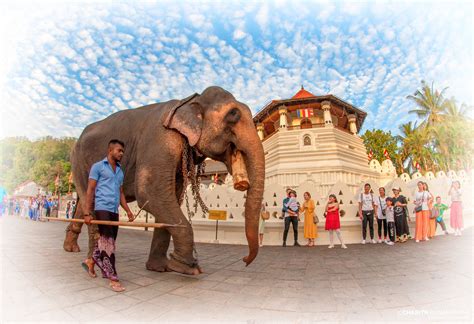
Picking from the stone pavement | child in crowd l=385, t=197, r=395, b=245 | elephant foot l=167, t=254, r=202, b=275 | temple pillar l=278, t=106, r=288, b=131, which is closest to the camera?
the stone pavement

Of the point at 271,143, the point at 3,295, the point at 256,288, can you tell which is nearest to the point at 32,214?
the point at 271,143

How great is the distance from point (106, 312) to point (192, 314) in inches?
28.8

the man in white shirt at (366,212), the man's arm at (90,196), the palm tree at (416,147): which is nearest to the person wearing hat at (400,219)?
the man in white shirt at (366,212)

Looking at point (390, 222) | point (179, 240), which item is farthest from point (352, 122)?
point (179, 240)

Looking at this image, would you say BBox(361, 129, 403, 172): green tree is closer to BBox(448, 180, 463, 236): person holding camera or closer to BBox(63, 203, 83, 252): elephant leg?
BBox(448, 180, 463, 236): person holding camera

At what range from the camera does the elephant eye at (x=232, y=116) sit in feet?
10.3

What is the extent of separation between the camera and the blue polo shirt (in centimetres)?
286

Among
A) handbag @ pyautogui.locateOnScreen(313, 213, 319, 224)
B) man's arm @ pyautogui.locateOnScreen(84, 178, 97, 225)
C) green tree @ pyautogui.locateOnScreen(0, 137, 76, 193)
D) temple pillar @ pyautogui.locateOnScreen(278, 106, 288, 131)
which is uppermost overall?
temple pillar @ pyautogui.locateOnScreen(278, 106, 288, 131)

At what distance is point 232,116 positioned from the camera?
10.3ft

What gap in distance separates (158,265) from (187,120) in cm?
209

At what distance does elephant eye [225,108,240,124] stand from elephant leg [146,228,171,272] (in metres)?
1.80

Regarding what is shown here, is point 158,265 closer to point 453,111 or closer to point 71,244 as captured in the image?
point 71,244

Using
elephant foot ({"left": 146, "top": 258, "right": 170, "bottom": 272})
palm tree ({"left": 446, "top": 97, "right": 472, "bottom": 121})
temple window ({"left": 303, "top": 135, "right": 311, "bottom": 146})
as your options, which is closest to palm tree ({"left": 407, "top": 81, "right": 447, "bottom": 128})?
palm tree ({"left": 446, "top": 97, "right": 472, "bottom": 121})

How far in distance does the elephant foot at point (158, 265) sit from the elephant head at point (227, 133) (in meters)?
1.46
